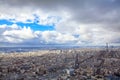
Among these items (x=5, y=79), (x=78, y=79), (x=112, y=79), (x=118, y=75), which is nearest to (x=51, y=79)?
(x=78, y=79)

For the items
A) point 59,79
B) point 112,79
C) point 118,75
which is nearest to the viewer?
point 59,79

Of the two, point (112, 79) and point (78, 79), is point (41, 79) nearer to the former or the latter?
point (78, 79)

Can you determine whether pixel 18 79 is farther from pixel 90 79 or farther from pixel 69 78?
pixel 90 79

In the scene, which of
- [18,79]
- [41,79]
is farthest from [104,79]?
[18,79]

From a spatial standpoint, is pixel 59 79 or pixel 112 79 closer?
pixel 59 79

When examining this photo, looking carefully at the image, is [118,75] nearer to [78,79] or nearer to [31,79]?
[78,79]

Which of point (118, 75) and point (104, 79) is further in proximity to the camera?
point (118, 75)

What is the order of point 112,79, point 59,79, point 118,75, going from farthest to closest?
1. point 118,75
2. point 112,79
3. point 59,79
